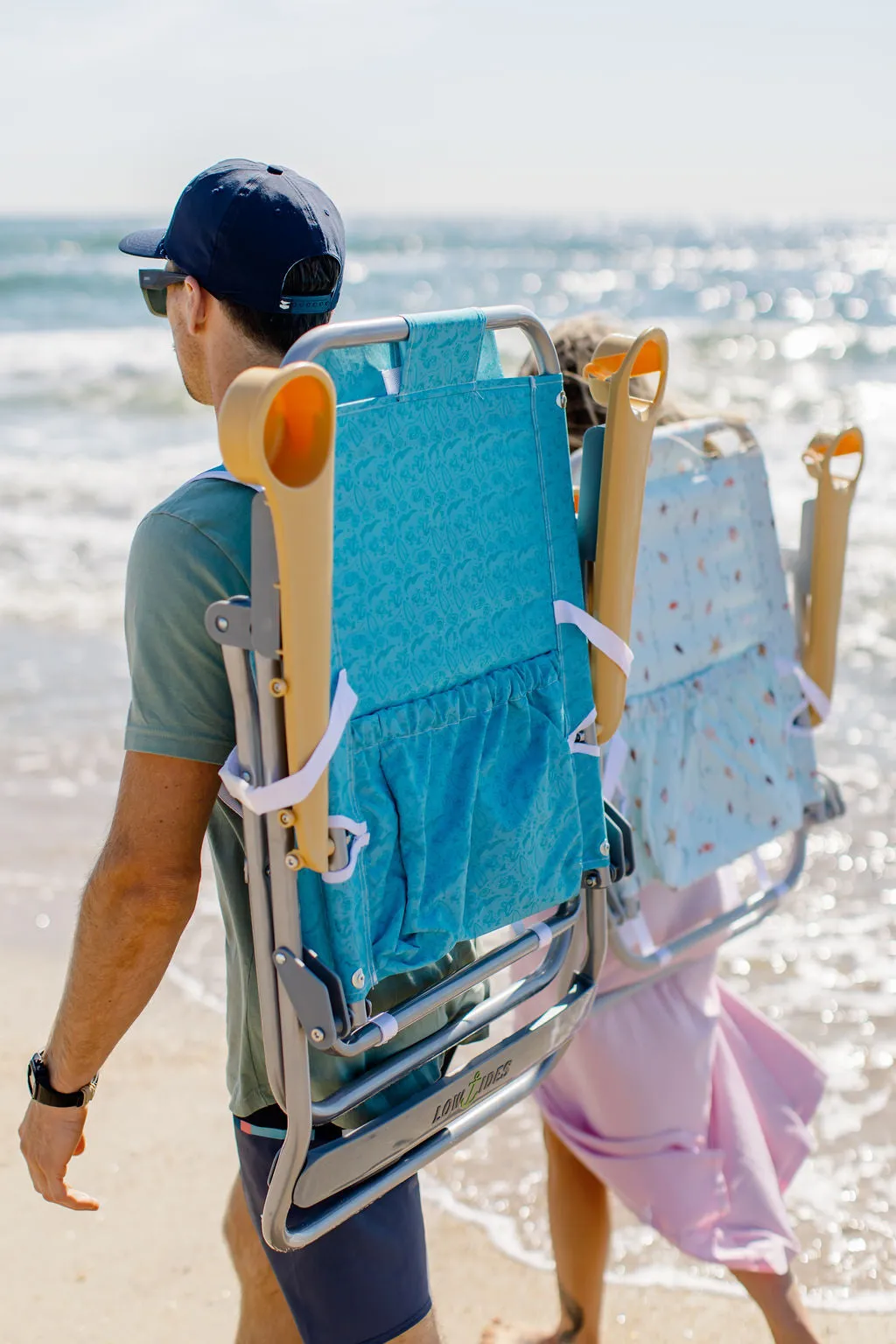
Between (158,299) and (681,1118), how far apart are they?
1475 mm

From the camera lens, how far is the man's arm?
144cm

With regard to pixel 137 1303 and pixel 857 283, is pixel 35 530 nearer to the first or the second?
pixel 137 1303

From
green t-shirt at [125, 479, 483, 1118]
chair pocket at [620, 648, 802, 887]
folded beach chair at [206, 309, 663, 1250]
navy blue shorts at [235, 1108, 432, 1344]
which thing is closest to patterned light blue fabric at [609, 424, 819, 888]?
chair pocket at [620, 648, 802, 887]

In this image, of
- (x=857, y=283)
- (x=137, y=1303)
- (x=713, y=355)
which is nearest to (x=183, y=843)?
(x=137, y=1303)

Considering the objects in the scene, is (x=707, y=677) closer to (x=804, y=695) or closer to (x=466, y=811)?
(x=804, y=695)

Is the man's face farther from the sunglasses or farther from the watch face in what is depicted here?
the watch face

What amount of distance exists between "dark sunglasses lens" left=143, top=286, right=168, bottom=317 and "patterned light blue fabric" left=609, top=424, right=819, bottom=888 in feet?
2.80

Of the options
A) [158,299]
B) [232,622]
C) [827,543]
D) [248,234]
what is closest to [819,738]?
[827,543]

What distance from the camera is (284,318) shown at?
1478 millimetres

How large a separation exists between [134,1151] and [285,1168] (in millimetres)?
1594

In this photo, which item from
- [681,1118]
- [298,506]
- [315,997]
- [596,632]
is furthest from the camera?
[681,1118]

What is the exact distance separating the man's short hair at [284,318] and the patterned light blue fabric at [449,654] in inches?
5.6

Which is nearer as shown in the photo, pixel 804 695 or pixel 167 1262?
pixel 804 695

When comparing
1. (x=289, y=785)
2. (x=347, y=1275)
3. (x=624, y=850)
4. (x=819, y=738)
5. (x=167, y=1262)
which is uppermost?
(x=289, y=785)
